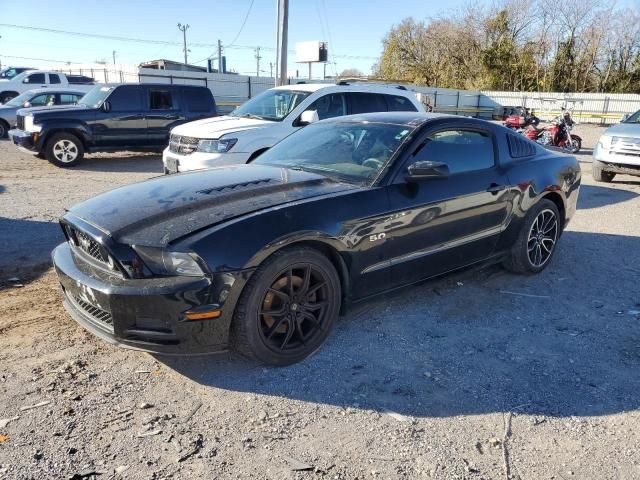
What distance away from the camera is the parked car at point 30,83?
67.8 feet

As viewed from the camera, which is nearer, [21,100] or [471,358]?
[471,358]

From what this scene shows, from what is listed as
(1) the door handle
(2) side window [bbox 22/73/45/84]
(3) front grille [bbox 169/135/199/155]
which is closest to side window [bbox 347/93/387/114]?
(3) front grille [bbox 169/135/199/155]

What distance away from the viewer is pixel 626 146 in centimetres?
1031

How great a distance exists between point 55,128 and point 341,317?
9.87 metres

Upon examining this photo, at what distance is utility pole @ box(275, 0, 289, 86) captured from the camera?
16516mm

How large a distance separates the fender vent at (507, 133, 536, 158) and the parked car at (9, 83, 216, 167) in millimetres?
9657

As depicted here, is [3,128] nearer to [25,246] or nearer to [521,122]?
[25,246]

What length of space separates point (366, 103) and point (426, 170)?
5.98 meters

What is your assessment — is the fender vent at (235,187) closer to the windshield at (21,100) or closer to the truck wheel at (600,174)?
the truck wheel at (600,174)

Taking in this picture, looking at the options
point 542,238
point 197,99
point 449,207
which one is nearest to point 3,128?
point 197,99

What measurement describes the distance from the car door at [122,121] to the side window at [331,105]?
533 cm

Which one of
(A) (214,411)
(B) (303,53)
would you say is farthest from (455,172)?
(B) (303,53)

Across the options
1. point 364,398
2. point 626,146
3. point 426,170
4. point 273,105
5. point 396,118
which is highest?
point 273,105

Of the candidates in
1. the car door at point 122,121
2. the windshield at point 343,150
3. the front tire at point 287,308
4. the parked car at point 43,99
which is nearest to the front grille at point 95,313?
the front tire at point 287,308
